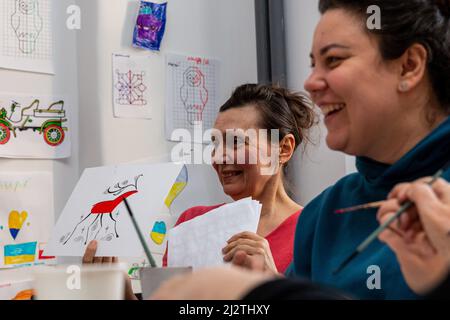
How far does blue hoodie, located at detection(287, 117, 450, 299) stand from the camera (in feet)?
3.21

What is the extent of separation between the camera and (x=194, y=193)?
2.41m

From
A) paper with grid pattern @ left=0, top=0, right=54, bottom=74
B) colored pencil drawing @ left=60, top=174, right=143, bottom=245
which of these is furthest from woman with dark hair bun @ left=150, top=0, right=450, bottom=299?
paper with grid pattern @ left=0, top=0, right=54, bottom=74

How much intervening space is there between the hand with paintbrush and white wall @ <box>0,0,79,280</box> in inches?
60.8

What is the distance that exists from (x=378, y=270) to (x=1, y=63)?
1.46 meters

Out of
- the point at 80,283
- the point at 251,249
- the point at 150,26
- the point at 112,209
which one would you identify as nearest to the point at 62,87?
the point at 150,26

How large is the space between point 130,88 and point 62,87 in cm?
24

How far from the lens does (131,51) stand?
2.25 metres

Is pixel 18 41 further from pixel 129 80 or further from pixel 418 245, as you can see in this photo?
pixel 418 245

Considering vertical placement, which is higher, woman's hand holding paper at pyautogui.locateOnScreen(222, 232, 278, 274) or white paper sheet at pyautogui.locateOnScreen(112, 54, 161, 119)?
white paper sheet at pyautogui.locateOnScreen(112, 54, 161, 119)

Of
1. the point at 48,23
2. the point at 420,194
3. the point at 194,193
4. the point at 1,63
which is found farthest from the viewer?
the point at 194,193

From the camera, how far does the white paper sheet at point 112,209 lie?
160 cm

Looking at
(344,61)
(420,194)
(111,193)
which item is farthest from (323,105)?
(111,193)

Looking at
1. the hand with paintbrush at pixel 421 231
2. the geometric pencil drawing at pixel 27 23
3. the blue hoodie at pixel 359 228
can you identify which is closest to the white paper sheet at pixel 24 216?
the geometric pencil drawing at pixel 27 23

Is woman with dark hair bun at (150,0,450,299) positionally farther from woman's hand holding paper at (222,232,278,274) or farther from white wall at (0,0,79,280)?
white wall at (0,0,79,280)
